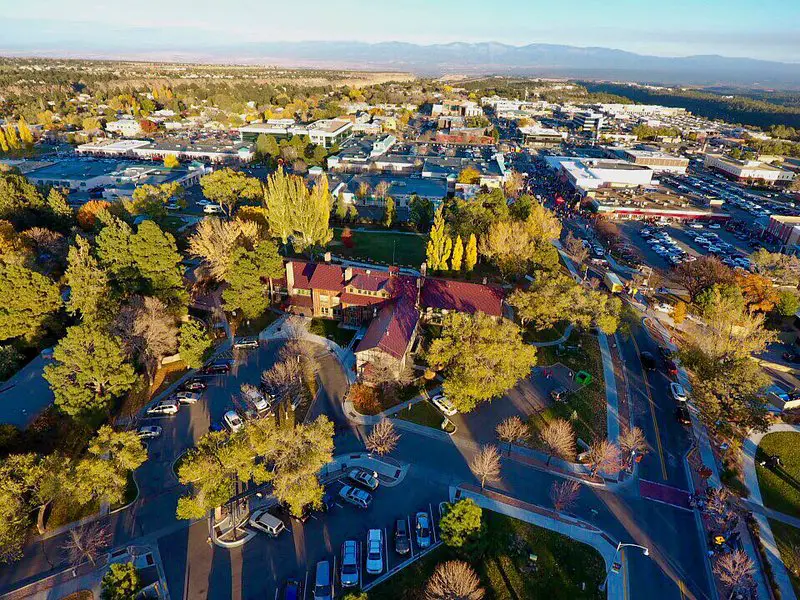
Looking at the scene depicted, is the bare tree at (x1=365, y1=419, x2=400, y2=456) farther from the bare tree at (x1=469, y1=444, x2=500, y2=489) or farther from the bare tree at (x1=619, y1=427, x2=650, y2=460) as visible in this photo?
the bare tree at (x1=619, y1=427, x2=650, y2=460)

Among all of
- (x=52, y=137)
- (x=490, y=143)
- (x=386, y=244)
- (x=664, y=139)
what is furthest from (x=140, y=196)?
(x=664, y=139)

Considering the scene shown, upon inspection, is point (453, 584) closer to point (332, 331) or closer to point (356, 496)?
point (356, 496)

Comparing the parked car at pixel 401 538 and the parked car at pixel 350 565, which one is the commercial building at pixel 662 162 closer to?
the parked car at pixel 401 538

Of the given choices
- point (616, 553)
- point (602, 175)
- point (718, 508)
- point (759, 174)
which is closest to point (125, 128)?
point (602, 175)

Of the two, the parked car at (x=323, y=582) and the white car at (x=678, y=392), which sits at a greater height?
the white car at (x=678, y=392)

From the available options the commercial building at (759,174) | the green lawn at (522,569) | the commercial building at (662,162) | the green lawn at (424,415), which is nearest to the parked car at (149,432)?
the green lawn at (424,415)

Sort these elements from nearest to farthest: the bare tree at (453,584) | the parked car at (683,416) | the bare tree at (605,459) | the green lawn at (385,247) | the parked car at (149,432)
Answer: the bare tree at (453,584)
the bare tree at (605,459)
the parked car at (149,432)
the parked car at (683,416)
the green lawn at (385,247)

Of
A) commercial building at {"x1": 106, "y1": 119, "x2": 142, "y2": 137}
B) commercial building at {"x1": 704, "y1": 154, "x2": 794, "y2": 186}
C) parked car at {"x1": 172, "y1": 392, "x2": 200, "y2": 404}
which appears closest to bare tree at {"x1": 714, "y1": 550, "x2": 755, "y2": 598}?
parked car at {"x1": 172, "y1": 392, "x2": 200, "y2": 404}
